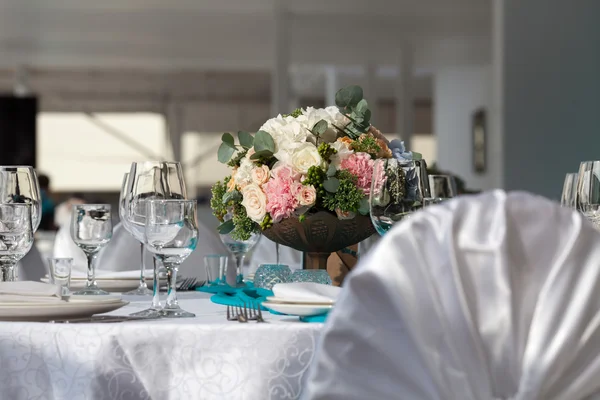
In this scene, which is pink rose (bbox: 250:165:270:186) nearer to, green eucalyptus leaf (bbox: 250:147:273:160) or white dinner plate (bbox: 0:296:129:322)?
green eucalyptus leaf (bbox: 250:147:273:160)

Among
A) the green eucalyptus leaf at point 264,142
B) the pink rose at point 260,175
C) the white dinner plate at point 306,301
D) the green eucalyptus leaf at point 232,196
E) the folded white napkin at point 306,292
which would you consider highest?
the green eucalyptus leaf at point 264,142

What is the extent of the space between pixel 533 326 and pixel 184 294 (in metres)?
1.04

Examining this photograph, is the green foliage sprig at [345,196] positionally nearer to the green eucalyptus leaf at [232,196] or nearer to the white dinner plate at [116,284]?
the green eucalyptus leaf at [232,196]

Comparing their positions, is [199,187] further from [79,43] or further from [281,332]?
[281,332]

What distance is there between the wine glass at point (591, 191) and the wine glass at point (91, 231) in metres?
0.94

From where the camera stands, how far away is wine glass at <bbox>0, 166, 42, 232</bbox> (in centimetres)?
162

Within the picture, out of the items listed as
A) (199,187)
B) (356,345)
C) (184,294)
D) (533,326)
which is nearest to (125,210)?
(184,294)

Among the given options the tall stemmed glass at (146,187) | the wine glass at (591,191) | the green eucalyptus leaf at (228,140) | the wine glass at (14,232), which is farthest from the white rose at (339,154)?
the wine glass at (14,232)

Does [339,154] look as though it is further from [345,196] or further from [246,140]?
[246,140]

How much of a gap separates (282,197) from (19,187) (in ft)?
1.66

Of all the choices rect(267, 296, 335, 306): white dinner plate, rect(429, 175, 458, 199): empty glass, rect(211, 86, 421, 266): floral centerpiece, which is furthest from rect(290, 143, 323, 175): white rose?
rect(429, 175, 458, 199): empty glass

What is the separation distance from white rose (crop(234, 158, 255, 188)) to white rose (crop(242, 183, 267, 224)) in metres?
0.03

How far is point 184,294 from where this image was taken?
1.81 m

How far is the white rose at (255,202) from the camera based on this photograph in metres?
1.58
